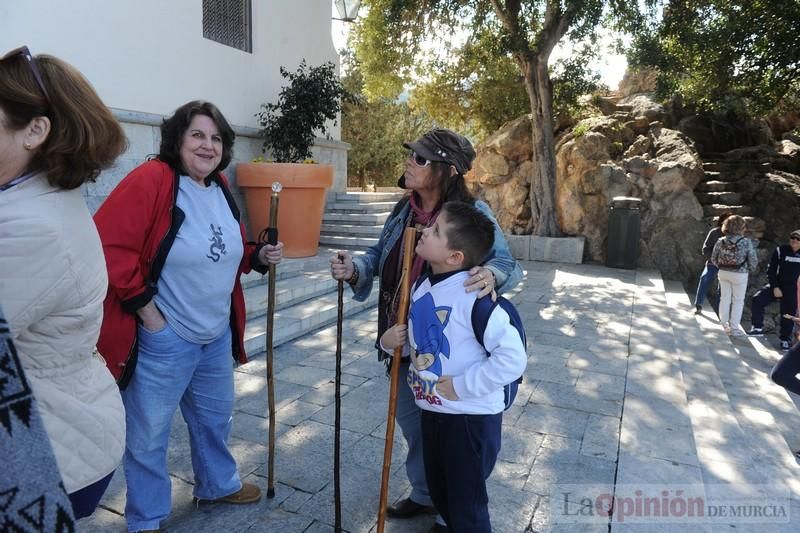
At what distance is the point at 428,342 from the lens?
1955 millimetres

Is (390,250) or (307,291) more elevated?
(390,250)

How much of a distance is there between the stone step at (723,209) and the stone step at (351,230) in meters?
7.18

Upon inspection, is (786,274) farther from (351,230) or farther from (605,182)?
(351,230)

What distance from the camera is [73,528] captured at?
0.87 meters

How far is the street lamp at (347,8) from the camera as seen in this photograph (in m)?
8.23

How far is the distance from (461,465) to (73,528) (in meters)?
1.34

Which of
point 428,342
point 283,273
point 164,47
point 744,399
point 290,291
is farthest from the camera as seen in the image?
point 283,273

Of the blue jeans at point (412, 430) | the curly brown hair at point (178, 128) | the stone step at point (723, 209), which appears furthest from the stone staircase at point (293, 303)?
the stone step at point (723, 209)

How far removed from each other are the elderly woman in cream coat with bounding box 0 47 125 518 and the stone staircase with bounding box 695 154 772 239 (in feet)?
36.7

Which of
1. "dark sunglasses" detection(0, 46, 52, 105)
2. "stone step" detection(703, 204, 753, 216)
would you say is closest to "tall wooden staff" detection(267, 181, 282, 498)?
"dark sunglasses" detection(0, 46, 52, 105)

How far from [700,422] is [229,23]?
6.98 m

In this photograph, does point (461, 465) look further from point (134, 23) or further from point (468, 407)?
point (134, 23)

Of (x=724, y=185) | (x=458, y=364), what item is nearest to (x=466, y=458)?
(x=458, y=364)

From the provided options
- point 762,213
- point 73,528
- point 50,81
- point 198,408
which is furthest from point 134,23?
point 762,213
